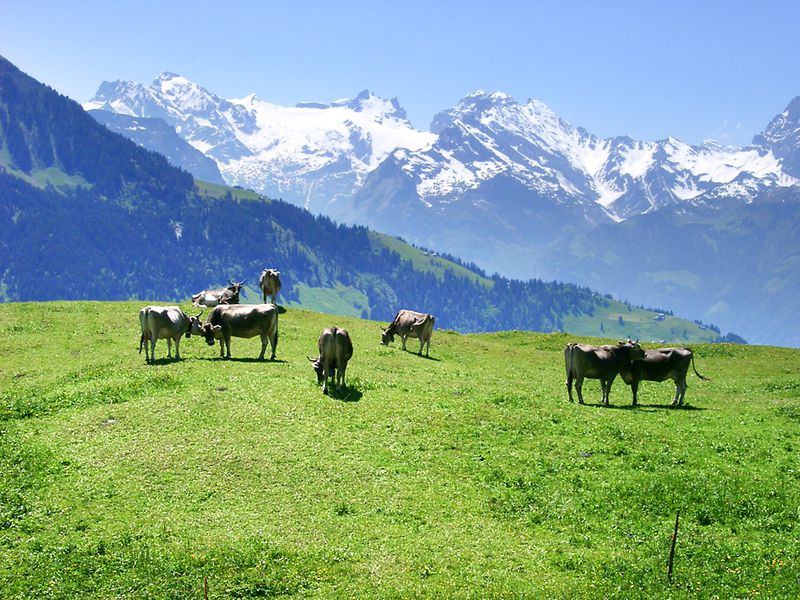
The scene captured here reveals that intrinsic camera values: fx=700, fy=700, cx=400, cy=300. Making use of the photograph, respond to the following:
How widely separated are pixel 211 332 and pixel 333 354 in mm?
11993

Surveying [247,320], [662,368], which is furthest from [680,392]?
[247,320]

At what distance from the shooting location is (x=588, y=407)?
3744 cm

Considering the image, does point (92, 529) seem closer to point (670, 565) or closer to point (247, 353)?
point (670, 565)

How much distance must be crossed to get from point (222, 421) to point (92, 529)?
8.68 m

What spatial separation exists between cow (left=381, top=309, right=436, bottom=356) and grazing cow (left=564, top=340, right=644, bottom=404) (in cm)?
1853

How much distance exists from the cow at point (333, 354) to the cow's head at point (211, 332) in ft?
34.0

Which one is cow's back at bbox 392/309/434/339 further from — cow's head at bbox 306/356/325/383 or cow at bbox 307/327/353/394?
cow at bbox 307/327/353/394

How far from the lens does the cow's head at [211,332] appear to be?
1741 inches

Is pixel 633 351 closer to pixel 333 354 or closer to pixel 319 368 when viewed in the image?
pixel 333 354

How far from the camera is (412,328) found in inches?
2260

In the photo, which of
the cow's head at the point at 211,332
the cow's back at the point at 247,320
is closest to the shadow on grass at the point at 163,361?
the cow's head at the point at 211,332

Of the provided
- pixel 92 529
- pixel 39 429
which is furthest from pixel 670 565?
pixel 39 429

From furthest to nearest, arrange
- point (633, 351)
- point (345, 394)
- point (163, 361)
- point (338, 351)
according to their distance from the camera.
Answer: point (163, 361)
point (633, 351)
point (345, 394)
point (338, 351)

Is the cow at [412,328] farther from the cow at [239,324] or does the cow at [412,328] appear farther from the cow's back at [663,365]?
the cow's back at [663,365]
